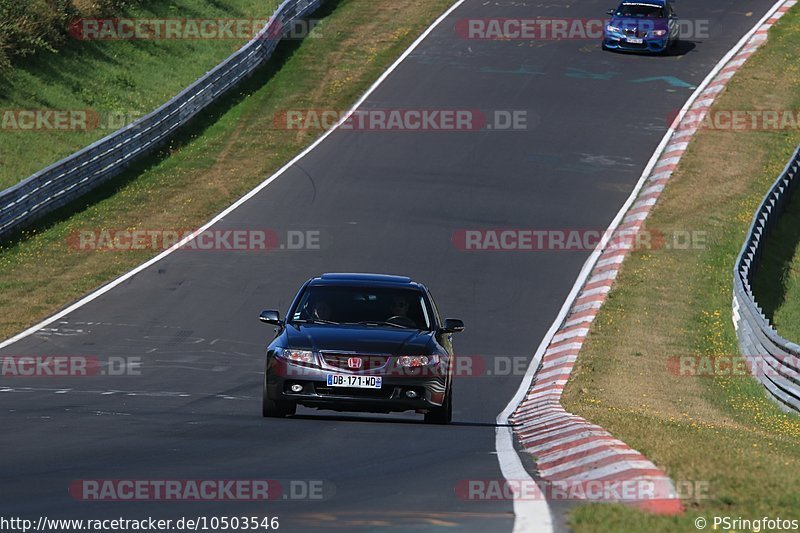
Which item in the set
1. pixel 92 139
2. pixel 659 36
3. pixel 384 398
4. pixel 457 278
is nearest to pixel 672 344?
pixel 457 278

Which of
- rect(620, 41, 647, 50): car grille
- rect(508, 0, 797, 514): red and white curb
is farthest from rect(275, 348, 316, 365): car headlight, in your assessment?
rect(620, 41, 647, 50): car grille

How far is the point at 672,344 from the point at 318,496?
49.5 feet

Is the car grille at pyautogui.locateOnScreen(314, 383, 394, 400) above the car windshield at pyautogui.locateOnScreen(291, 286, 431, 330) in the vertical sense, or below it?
below

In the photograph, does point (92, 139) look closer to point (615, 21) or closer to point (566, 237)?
point (566, 237)

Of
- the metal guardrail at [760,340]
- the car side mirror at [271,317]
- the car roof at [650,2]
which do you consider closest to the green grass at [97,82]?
the car roof at [650,2]

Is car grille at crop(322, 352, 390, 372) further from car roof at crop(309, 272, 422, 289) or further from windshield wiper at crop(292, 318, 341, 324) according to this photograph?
car roof at crop(309, 272, 422, 289)

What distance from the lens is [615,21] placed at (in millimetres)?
43344

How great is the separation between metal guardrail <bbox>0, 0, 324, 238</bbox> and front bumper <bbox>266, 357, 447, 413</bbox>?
14.9 meters

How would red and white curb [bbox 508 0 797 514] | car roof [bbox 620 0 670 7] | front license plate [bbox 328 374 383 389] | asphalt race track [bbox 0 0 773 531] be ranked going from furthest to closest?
car roof [bbox 620 0 670 7]
front license plate [bbox 328 374 383 389]
asphalt race track [bbox 0 0 773 531]
red and white curb [bbox 508 0 797 514]

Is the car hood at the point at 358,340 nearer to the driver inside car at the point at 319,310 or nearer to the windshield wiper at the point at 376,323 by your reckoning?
the windshield wiper at the point at 376,323

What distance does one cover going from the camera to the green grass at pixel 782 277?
88.6 ft

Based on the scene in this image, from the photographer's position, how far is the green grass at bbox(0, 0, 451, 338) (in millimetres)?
25656

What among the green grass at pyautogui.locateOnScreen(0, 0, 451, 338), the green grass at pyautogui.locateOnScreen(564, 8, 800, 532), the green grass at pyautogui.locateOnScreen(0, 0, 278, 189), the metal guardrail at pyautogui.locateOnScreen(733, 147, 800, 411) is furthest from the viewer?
the green grass at pyautogui.locateOnScreen(0, 0, 278, 189)

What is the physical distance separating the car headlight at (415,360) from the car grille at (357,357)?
153mm
